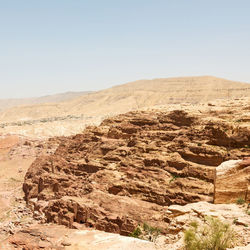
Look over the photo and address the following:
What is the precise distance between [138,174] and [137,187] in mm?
1755

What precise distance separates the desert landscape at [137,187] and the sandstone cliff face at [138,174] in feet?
0.27

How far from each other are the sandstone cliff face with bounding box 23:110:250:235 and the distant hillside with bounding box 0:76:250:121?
90.3 meters

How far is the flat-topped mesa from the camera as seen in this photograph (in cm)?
1839

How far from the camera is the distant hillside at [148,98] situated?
137875 millimetres

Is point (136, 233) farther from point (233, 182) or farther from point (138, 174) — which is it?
point (138, 174)

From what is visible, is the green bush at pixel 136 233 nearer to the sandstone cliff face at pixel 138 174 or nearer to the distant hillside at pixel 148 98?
the sandstone cliff face at pixel 138 174

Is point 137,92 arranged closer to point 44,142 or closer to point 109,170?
point 44,142

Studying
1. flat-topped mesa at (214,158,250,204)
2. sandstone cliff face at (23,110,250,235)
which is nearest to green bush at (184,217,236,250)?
flat-topped mesa at (214,158,250,204)

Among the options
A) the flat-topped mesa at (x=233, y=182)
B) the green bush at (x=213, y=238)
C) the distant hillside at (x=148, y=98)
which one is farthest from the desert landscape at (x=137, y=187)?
the distant hillside at (x=148, y=98)

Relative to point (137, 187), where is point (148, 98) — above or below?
above

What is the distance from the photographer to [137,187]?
→ 27406 millimetres

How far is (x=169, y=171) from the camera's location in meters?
28.4

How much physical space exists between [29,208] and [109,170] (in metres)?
9.91

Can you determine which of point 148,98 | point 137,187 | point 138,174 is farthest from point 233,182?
point 148,98
